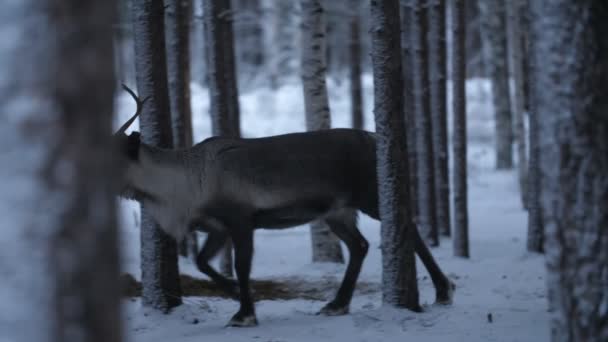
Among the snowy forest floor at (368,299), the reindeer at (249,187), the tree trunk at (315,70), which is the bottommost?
the snowy forest floor at (368,299)

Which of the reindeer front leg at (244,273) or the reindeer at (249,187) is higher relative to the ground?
the reindeer at (249,187)

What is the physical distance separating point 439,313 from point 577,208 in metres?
2.62

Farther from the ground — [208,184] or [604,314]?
[208,184]

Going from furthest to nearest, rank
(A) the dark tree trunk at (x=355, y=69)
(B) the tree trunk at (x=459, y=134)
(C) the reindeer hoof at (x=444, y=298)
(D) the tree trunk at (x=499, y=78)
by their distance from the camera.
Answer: (D) the tree trunk at (x=499, y=78)
(A) the dark tree trunk at (x=355, y=69)
(B) the tree trunk at (x=459, y=134)
(C) the reindeer hoof at (x=444, y=298)

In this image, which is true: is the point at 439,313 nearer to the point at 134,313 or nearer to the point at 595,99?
the point at 134,313

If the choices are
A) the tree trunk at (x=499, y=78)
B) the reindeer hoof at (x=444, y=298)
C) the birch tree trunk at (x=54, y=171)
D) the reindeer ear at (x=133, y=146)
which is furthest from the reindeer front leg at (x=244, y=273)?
the tree trunk at (x=499, y=78)

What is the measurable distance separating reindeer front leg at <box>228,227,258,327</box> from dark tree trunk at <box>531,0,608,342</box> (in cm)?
298

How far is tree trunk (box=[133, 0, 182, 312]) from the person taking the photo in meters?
6.06

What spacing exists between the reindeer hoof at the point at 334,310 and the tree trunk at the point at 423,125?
4695mm

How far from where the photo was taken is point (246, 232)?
6035 mm

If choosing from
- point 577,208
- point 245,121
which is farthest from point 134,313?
point 245,121

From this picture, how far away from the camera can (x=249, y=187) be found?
6.19 meters

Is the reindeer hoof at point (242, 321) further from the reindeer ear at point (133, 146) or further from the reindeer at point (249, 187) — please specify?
the reindeer ear at point (133, 146)

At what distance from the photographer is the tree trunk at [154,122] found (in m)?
6.06
